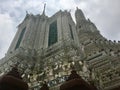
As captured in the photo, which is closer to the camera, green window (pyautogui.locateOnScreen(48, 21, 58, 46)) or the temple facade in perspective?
the temple facade in perspective

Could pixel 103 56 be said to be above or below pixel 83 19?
below

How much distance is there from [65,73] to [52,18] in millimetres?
21920

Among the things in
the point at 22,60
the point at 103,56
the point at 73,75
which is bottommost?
the point at 73,75

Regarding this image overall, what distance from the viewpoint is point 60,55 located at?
82.4ft

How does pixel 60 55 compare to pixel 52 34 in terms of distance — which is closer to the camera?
pixel 60 55

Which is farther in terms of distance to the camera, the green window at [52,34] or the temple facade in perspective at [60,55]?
the green window at [52,34]

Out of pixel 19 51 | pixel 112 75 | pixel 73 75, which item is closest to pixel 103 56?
pixel 112 75

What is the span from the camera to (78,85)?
7602 millimetres

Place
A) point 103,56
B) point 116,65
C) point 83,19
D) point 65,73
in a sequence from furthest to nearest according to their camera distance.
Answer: point 83,19 < point 65,73 < point 103,56 < point 116,65

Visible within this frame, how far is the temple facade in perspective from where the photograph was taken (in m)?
15.7

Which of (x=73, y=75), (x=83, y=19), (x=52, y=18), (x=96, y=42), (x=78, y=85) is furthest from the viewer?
(x=52, y=18)

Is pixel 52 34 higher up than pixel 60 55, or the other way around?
pixel 52 34

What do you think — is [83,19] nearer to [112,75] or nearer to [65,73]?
[65,73]

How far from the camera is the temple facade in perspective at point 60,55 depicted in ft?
51.4
